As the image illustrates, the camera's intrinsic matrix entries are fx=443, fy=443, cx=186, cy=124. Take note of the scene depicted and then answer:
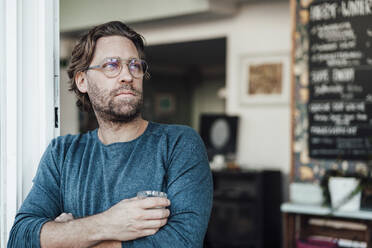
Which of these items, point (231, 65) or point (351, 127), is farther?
point (231, 65)

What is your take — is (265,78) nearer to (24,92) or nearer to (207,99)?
(24,92)

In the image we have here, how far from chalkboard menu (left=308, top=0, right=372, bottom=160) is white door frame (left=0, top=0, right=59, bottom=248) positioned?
6.96 feet

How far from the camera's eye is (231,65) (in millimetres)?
5191

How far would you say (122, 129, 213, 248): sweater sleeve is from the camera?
4.32 ft

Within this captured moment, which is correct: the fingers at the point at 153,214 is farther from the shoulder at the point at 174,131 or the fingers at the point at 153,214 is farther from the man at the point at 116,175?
the shoulder at the point at 174,131

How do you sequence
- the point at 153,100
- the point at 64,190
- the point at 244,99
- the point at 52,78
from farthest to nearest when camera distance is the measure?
the point at 153,100 → the point at 244,99 → the point at 52,78 → the point at 64,190

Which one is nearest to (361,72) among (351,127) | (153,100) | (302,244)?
(351,127)

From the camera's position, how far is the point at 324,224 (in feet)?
10.1

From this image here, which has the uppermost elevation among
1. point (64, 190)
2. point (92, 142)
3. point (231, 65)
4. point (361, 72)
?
point (231, 65)

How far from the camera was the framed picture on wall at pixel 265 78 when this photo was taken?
483cm

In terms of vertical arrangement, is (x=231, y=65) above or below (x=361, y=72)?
above

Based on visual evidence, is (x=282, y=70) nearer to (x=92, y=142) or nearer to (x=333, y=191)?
(x=333, y=191)

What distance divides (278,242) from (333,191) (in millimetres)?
2067

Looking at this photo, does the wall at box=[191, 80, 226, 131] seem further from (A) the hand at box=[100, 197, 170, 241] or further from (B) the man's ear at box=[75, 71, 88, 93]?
(A) the hand at box=[100, 197, 170, 241]
